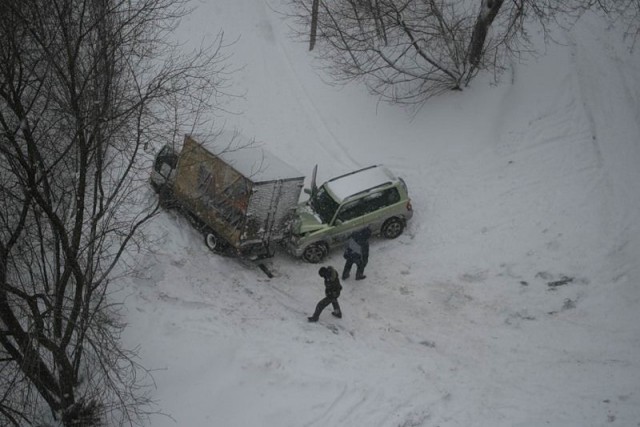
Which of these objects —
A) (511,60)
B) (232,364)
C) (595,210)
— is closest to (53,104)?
(232,364)

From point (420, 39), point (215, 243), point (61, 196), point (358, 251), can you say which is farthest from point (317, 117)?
point (61, 196)

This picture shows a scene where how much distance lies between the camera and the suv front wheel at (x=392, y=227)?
14.8 m

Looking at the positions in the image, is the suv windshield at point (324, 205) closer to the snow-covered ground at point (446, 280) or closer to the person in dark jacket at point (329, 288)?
the snow-covered ground at point (446, 280)

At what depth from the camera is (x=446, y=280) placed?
13734 millimetres

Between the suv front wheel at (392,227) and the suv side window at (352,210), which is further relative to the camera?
the suv front wheel at (392,227)

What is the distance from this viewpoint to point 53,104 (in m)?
9.61

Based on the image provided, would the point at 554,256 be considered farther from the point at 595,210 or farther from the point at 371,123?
the point at 371,123

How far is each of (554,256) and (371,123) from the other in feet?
23.2

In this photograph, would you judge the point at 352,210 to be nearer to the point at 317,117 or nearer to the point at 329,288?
the point at 329,288

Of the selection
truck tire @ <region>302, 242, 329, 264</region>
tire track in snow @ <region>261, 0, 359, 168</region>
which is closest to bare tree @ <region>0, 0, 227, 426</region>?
truck tire @ <region>302, 242, 329, 264</region>

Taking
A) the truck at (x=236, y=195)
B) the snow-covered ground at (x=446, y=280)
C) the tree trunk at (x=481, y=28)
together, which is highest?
the tree trunk at (x=481, y=28)

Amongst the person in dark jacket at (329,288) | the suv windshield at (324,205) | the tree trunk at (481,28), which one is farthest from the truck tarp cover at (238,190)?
the tree trunk at (481,28)

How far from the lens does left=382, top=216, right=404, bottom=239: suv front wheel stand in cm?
1483

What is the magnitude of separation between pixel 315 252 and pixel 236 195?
246 cm
